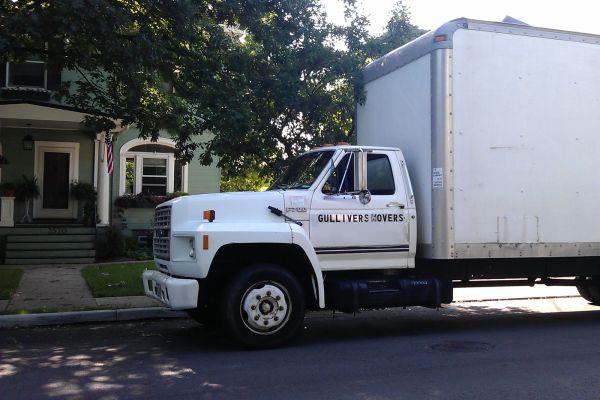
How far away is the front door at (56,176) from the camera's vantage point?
1677cm

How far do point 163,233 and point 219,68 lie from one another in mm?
4554

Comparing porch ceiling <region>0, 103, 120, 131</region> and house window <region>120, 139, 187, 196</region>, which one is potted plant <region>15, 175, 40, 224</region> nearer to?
porch ceiling <region>0, 103, 120, 131</region>

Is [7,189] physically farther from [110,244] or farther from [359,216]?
[359,216]

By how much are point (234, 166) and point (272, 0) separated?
316 centimetres

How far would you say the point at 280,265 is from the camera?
6.81m

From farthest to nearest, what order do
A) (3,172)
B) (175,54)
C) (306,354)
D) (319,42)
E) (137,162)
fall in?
(137,162) → (3,172) → (319,42) → (175,54) → (306,354)

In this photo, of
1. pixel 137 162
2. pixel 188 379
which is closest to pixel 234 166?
pixel 188 379

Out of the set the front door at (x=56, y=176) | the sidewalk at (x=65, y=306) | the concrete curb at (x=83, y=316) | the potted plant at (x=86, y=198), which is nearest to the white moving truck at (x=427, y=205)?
the concrete curb at (x=83, y=316)

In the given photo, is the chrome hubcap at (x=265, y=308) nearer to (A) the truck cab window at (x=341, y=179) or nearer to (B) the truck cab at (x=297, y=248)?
(B) the truck cab at (x=297, y=248)

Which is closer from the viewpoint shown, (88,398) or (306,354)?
(88,398)

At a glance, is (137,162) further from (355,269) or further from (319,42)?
(355,269)

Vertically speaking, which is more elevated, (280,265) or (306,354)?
(280,265)

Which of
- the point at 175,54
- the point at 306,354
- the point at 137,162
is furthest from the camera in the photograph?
the point at 137,162

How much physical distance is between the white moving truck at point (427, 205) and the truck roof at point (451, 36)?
2cm
